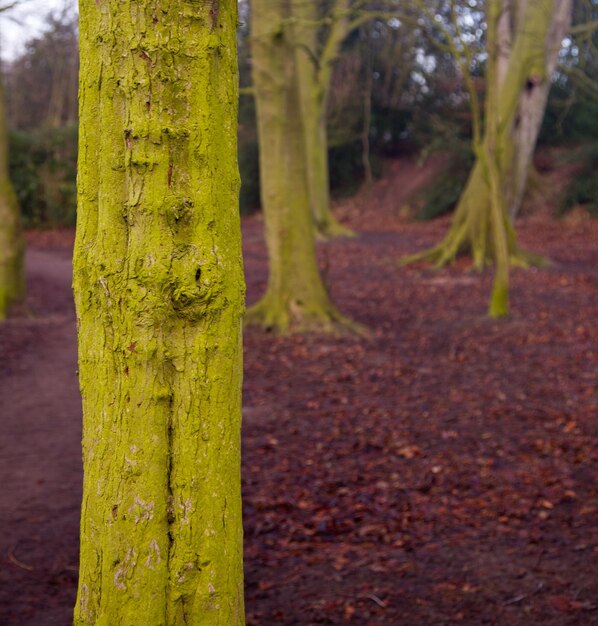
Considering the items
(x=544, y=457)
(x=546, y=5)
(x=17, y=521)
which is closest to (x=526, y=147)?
(x=546, y=5)

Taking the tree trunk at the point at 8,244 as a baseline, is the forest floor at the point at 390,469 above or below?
below

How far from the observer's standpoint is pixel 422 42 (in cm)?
3006

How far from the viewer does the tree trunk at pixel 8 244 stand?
11.9 metres

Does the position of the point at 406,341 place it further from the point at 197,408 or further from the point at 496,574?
the point at 197,408

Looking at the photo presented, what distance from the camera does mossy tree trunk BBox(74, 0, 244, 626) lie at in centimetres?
246

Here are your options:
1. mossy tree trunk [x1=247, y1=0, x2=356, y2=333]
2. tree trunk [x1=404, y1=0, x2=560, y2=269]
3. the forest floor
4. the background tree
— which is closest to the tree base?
mossy tree trunk [x1=247, y1=0, x2=356, y2=333]

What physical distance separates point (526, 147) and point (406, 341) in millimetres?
7959

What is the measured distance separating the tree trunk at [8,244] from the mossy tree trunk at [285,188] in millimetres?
3753

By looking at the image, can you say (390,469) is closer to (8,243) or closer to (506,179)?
(8,243)

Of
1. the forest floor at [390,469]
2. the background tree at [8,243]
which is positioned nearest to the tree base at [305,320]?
the forest floor at [390,469]

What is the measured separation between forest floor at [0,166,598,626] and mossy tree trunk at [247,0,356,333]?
492 mm

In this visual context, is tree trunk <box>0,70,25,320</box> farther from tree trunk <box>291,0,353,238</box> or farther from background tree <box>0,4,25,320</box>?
tree trunk <box>291,0,353,238</box>

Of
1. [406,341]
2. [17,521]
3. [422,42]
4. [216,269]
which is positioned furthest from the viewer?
[422,42]

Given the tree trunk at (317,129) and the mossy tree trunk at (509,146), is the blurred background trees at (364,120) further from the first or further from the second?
the mossy tree trunk at (509,146)
